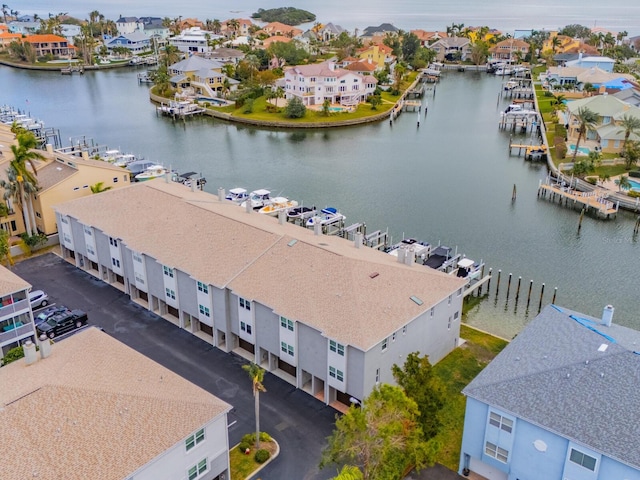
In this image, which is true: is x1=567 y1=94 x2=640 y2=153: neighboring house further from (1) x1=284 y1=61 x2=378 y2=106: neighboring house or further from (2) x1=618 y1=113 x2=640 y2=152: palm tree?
(1) x1=284 y1=61 x2=378 y2=106: neighboring house

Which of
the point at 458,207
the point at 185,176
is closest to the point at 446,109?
the point at 458,207

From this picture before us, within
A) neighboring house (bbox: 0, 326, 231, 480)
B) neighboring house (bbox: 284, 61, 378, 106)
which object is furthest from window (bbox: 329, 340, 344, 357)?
neighboring house (bbox: 284, 61, 378, 106)

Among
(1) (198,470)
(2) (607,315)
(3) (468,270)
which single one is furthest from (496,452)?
(3) (468,270)

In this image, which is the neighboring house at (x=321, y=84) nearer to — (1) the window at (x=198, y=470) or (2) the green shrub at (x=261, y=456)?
(2) the green shrub at (x=261, y=456)

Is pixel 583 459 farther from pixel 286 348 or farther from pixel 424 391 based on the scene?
pixel 286 348

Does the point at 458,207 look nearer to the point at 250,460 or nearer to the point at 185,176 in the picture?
the point at 185,176

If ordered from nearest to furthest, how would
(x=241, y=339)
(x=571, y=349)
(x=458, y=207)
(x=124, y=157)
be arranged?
(x=571, y=349)
(x=241, y=339)
(x=458, y=207)
(x=124, y=157)

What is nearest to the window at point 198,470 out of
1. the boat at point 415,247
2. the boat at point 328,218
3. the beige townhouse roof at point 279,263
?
the beige townhouse roof at point 279,263
